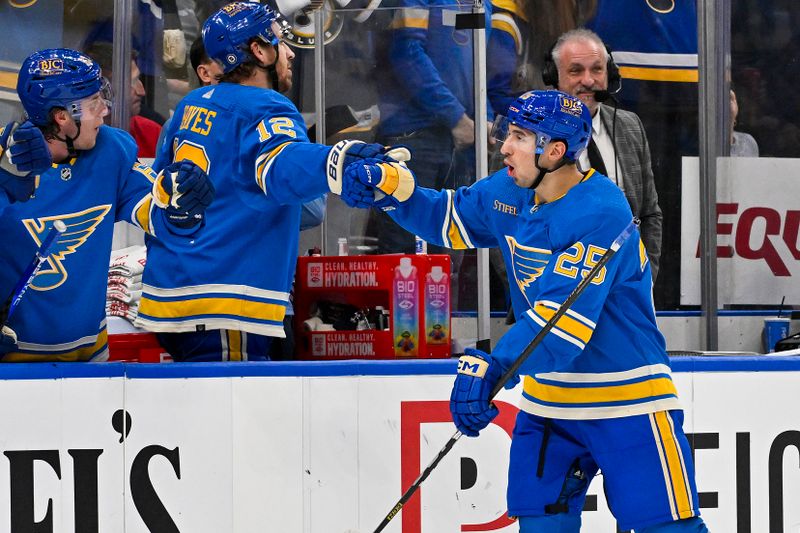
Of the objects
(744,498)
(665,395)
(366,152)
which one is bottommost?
(744,498)

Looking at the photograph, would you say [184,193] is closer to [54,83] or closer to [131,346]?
[54,83]

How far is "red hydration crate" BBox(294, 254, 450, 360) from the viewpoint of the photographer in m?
3.73

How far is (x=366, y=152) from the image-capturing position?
10.4 feet

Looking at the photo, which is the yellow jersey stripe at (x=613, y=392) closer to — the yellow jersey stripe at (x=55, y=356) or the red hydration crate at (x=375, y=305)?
the red hydration crate at (x=375, y=305)

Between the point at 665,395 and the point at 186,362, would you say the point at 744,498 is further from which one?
the point at 186,362

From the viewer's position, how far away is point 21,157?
3113mm

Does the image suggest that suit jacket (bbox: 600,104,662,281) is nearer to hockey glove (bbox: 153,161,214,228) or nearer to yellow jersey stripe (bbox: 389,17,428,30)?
yellow jersey stripe (bbox: 389,17,428,30)

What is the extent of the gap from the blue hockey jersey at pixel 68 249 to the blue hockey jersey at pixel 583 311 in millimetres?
1058

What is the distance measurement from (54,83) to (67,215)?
360 millimetres

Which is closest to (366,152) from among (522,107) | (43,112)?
(522,107)

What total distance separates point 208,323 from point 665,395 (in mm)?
1287

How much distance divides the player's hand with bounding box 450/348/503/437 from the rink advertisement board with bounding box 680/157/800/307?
2189 mm

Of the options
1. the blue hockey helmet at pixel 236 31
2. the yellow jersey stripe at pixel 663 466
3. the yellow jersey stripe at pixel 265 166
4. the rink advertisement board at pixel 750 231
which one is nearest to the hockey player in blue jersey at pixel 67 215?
the yellow jersey stripe at pixel 265 166

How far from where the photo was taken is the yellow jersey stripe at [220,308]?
341cm
